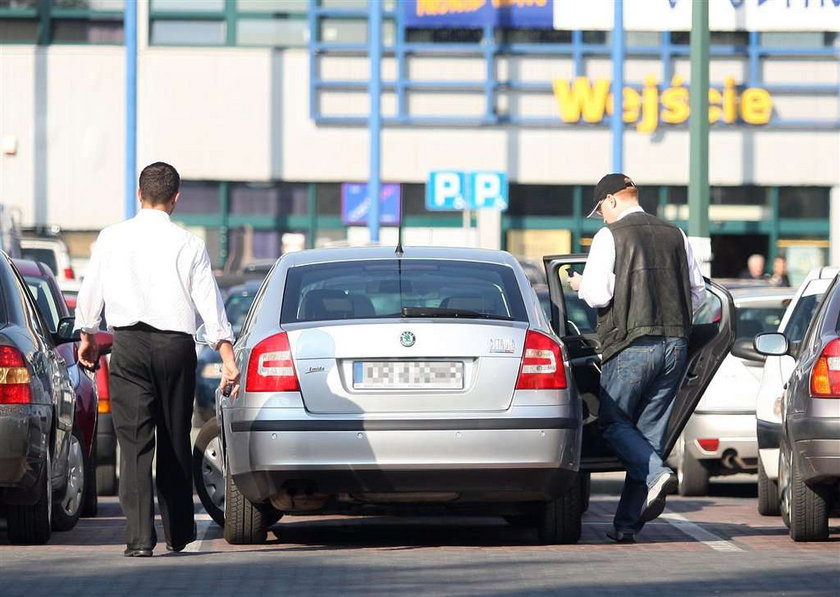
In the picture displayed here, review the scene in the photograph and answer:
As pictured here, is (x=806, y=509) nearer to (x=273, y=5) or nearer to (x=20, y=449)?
(x=20, y=449)

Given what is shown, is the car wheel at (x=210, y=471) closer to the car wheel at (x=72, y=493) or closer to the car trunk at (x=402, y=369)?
the car wheel at (x=72, y=493)

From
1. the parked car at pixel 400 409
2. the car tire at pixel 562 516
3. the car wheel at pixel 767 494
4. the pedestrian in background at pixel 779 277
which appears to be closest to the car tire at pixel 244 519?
the parked car at pixel 400 409

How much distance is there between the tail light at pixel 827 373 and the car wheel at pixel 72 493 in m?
3.86

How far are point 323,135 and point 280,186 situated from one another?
111 centimetres

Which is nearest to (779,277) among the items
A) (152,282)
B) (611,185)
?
(611,185)

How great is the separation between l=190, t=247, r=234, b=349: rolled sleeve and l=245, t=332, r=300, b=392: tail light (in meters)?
0.17

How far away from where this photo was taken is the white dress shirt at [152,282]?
8.91 meters

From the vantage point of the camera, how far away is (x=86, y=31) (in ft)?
107

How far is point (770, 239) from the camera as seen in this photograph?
33.5 metres

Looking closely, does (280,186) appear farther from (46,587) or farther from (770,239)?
(46,587)

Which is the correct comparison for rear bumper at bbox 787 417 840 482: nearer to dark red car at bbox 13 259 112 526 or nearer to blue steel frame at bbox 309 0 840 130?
dark red car at bbox 13 259 112 526


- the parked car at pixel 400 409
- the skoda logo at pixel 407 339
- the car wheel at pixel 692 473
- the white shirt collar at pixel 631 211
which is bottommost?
the car wheel at pixel 692 473

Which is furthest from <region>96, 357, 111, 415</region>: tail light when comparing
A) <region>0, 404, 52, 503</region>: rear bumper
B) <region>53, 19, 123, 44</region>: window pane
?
<region>53, 19, 123, 44</region>: window pane

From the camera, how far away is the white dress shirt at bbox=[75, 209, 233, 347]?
891 centimetres
